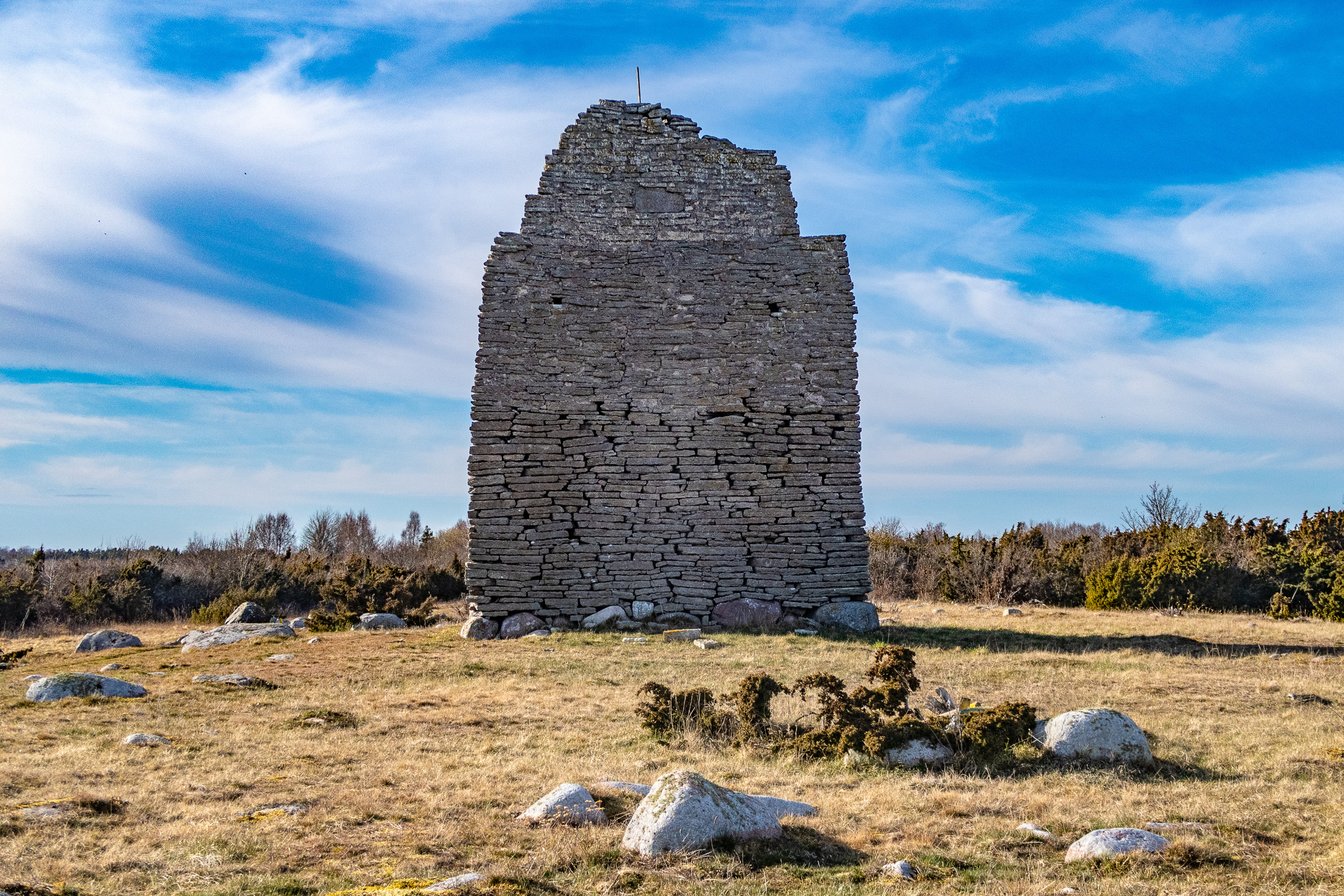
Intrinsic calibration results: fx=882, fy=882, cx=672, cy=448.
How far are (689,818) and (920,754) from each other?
260 cm

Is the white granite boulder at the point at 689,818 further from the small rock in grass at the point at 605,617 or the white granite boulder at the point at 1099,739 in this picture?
the small rock in grass at the point at 605,617

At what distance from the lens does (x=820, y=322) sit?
14.3 metres

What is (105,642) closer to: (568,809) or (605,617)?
(605,617)

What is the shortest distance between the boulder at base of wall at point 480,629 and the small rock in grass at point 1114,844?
10.1m

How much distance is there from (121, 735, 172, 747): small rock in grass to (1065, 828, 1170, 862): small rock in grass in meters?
6.44

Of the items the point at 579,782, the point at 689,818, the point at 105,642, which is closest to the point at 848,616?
the point at 579,782

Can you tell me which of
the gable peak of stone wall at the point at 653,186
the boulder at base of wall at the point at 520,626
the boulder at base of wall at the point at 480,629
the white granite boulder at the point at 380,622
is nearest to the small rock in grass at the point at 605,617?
the boulder at base of wall at the point at 520,626

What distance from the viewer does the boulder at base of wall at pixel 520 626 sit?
1344 centimetres

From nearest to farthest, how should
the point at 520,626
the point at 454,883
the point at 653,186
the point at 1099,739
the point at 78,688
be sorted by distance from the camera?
the point at 454,883 → the point at 1099,739 → the point at 78,688 → the point at 520,626 → the point at 653,186

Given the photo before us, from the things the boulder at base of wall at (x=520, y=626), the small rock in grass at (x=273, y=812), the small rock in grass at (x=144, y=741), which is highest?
the boulder at base of wall at (x=520, y=626)

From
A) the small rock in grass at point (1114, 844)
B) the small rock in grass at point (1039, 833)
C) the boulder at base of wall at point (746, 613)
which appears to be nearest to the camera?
the small rock in grass at point (1114, 844)

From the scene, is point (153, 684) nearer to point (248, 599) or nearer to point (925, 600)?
point (248, 599)

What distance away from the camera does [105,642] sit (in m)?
13.5

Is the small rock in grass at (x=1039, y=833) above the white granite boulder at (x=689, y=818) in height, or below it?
below
